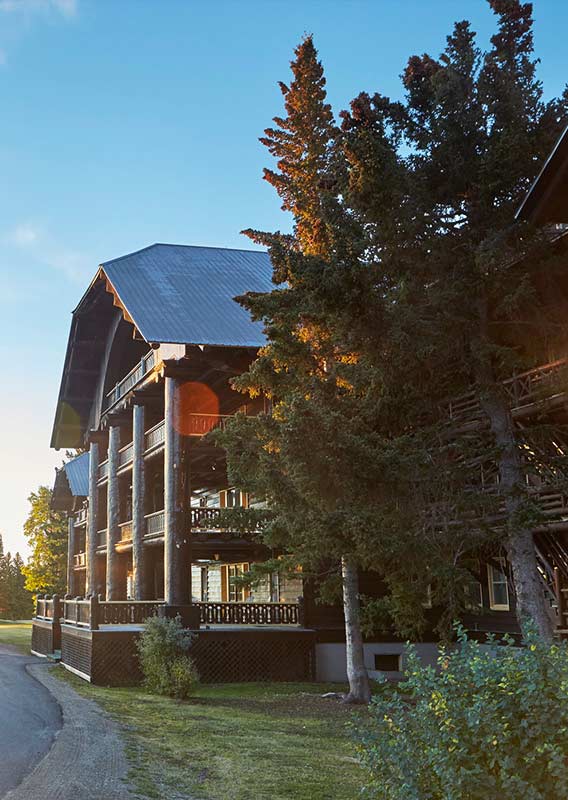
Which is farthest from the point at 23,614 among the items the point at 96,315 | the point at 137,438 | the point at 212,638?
the point at 212,638

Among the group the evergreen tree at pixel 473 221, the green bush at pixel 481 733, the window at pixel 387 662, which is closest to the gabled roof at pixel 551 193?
the evergreen tree at pixel 473 221

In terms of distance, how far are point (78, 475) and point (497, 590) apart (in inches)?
1167

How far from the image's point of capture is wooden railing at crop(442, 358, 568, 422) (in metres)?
15.2

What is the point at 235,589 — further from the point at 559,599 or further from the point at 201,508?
the point at 559,599

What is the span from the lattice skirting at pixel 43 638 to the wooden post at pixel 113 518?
2.66 m

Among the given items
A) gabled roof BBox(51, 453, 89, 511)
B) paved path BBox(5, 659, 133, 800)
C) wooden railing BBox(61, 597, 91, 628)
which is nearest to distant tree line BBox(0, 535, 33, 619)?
gabled roof BBox(51, 453, 89, 511)

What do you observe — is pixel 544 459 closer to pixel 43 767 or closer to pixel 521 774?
pixel 43 767

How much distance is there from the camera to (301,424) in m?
14.7

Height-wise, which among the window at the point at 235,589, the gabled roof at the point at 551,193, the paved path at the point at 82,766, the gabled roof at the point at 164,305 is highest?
the gabled roof at the point at 164,305

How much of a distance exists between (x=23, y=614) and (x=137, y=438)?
5533cm

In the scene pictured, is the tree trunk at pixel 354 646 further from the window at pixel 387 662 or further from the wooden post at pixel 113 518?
the wooden post at pixel 113 518

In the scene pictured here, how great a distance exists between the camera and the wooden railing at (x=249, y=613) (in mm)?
26203

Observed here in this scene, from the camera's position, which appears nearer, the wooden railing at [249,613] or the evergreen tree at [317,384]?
the evergreen tree at [317,384]

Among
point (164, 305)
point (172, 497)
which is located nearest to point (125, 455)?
point (164, 305)
